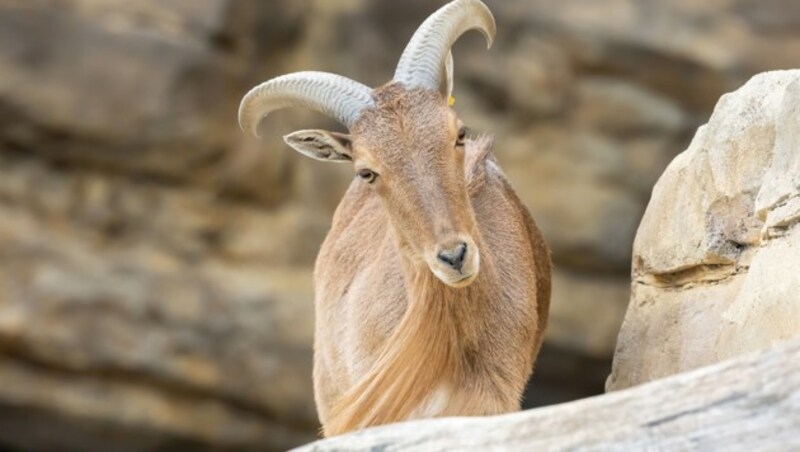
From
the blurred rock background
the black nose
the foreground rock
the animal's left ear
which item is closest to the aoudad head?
the black nose

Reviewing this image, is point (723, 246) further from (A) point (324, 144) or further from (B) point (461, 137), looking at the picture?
(A) point (324, 144)

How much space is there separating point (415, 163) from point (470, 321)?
781mm

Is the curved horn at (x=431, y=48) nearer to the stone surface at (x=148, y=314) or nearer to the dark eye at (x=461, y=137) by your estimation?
the dark eye at (x=461, y=137)

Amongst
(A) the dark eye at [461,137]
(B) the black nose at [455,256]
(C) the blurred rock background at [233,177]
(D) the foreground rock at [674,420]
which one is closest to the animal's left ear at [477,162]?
(A) the dark eye at [461,137]

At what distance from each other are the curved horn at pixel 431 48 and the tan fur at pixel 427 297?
0.34 ft

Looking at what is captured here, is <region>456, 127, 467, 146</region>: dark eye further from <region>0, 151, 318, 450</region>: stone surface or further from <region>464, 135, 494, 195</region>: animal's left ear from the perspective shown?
<region>0, 151, 318, 450</region>: stone surface

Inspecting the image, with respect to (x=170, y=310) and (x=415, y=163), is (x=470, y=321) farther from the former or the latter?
(x=170, y=310)

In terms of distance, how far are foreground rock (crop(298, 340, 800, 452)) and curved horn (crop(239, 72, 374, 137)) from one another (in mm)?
2238

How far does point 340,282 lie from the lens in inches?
279

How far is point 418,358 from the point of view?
226 inches

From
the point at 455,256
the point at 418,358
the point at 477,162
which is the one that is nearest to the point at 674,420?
the point at 455,256

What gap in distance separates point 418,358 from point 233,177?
22.4 ft

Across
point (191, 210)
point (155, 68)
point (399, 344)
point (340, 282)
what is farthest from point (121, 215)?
point (399, 344)

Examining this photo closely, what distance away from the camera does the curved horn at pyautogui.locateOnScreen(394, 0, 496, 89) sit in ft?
19.6
